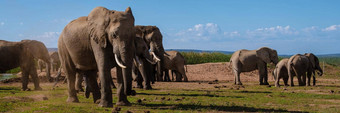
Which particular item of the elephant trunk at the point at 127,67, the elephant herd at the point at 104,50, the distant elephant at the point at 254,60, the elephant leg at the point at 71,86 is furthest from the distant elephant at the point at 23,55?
the distant elephant at the point at 254,60

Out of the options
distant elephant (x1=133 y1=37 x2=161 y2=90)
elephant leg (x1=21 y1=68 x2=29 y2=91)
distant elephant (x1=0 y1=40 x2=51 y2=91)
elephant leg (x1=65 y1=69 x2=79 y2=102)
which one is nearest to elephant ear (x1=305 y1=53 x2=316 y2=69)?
distant elephant (x1=133 y1=37 x2=161 y2=90)

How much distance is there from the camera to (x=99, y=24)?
9.98 meters

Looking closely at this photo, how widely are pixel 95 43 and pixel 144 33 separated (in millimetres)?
6599

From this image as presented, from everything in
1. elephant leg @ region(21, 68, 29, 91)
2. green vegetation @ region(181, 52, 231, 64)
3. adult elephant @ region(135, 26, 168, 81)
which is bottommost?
elephant leg @ region(21, 68, 29, 91)

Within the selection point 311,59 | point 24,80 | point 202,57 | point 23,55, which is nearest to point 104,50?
point 24,80

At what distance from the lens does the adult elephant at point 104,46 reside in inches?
374

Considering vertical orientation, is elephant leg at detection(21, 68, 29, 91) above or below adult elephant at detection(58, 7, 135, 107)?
below

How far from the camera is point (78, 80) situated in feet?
47.1


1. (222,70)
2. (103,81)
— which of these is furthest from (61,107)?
(222,70)

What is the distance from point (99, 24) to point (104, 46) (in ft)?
2.04

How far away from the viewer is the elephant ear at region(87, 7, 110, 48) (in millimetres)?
9828

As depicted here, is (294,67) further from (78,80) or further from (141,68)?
(78,80)

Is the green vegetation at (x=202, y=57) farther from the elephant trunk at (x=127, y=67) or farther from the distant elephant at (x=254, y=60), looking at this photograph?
the elephant trunk at (x=127, y=67)

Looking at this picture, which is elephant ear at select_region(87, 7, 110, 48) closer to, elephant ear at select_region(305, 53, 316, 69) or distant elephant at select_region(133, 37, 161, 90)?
distant elephant at select_region(133, 37, 161, 90)
